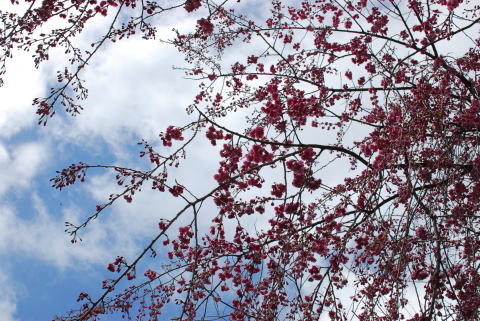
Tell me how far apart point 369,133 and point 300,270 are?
2.78 m

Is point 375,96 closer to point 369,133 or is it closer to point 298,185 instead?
point 369,133

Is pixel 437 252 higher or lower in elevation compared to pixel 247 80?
lower

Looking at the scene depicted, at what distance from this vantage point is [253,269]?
4930mm

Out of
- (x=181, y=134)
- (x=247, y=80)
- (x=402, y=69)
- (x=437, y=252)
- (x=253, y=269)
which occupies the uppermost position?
(x=247, y=80)

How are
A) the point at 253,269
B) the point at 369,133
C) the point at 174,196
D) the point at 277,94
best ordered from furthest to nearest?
the point at 369,133, the point at 277,94, the point at 253,269, the point at 174,196

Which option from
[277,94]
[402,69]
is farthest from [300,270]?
[402,69]

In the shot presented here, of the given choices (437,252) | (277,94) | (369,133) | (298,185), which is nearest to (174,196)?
(298,185)

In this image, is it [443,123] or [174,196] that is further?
[174,196]

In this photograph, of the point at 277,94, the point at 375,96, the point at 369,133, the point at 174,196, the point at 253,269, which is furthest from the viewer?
the point at 375,96

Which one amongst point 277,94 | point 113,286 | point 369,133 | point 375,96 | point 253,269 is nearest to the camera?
point 113,286

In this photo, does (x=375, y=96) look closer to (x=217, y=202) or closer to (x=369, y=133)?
(x=369, y=133)

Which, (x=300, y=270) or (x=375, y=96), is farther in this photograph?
(x=375, y=96)

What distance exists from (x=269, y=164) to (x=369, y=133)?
8.22 ft

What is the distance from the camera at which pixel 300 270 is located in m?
4.42
